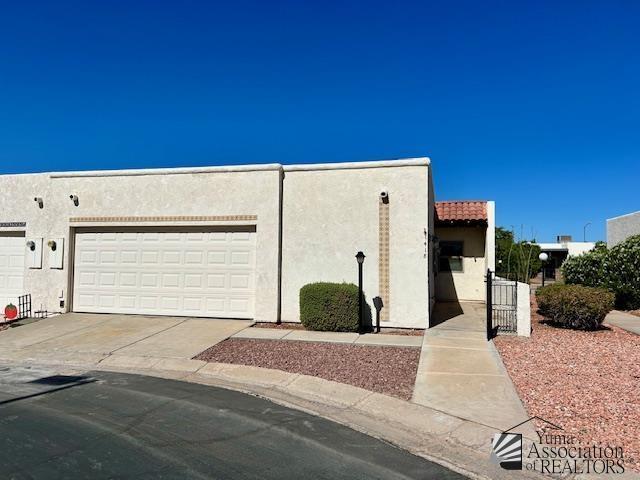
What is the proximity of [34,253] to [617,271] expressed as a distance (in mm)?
19181

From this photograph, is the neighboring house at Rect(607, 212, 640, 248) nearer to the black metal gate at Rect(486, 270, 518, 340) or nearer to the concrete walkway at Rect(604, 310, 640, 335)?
the concrete walkway at Rect(604, 310, 640, 335)

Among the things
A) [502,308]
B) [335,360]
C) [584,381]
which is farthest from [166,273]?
[584,381]

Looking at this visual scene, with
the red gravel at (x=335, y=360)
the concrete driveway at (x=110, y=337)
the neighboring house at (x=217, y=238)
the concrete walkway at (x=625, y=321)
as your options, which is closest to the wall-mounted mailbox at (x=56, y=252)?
the neighboring house at (x=217, y=238)

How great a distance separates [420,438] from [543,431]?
142cm

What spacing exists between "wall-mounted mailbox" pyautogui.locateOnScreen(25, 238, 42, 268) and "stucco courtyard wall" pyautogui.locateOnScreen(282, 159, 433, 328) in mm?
7342

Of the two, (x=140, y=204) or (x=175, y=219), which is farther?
(x=140, y=204)

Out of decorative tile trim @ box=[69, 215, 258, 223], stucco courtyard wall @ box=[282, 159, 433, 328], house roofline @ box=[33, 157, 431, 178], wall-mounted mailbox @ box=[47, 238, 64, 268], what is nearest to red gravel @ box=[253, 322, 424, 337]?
stucco courtyard wall @ box=[282, 159, 433, 328]

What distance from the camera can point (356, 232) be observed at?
1177 centimetres

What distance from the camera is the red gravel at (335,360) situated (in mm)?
7113

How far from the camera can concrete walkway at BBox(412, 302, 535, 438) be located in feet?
18.8

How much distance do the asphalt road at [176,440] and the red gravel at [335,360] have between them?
151 cm

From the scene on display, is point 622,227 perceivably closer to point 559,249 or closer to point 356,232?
point 356,232

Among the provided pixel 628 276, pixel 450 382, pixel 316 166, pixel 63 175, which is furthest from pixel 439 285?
pixel 63 175

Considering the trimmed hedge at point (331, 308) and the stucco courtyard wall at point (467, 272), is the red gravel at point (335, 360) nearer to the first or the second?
the trimmed hedge at point (331, 308)
